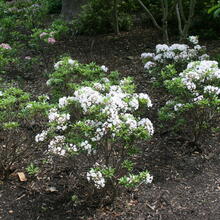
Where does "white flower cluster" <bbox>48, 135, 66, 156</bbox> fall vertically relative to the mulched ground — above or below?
above

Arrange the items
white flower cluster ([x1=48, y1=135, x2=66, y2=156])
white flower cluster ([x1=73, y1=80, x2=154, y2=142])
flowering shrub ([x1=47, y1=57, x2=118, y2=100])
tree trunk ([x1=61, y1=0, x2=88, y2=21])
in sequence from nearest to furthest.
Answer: white flower cluster ([x1=73, y1=80, x2=154, y2=142])
white flower cluster ([x1=48, y1=135, x2=66, y2=156])
flowering shrub ([x1=47, y1=57, x2=118, y2=100])
tree trunk ([x1=61, y1=0, x2=88, y2=21])

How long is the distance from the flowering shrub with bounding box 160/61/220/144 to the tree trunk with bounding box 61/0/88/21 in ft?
19.9

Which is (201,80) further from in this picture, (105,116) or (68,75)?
(68,75)

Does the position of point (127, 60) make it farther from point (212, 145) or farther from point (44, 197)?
point (44, 197)

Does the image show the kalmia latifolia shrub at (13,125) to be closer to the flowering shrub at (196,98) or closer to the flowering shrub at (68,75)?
the flowering shrub at (68,75)

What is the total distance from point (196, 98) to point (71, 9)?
6.80 metres

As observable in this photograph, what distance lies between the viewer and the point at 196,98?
421cm

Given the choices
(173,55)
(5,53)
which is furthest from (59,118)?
(5,53)

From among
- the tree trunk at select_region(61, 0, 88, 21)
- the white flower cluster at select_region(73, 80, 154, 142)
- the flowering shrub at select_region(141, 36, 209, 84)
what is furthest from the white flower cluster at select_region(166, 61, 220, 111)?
the tree trunk at select_region(61, 0, 88, 21)

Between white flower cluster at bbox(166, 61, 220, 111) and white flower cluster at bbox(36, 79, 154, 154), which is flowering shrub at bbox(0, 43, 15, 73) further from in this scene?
white flower cluster at bbox(166, 61, 220, 111)

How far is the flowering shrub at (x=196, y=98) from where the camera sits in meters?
4.21

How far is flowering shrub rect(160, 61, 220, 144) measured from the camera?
4211 millimetres

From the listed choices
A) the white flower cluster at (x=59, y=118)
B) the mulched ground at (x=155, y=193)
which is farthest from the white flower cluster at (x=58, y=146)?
the mulched ground at (x=155, y=193)

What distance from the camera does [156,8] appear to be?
9.14 meters
